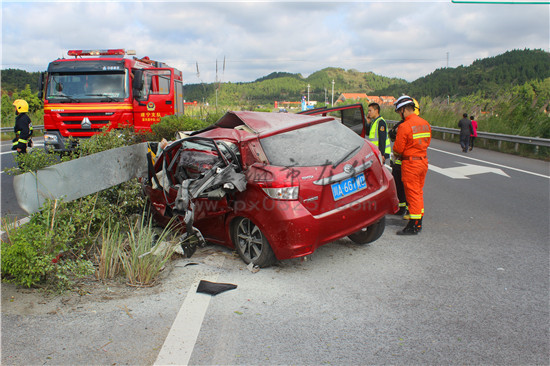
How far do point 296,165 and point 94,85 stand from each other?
333 inches

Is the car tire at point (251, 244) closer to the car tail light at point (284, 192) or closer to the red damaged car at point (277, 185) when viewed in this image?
the red damaged car at point (277, 185)

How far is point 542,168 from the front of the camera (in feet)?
40.2

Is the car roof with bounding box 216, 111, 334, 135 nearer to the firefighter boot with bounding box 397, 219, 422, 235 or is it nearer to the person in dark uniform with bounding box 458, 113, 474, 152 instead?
the firefighter boot with bounding box 397, 219, 422, 235

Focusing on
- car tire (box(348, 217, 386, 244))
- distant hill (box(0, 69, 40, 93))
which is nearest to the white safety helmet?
car tire (box(348, 217, 386, 244))

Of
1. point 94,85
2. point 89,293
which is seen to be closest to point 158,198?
point 89,293

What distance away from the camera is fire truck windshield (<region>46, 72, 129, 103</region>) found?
11.1m

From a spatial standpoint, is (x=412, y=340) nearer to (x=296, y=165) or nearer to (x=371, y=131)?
(x=296, y=165)

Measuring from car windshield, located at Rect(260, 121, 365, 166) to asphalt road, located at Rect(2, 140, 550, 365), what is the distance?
117cm

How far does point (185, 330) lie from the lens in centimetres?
336

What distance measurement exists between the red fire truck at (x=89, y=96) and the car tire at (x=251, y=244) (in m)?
6.86

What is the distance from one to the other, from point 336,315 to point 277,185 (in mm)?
1312

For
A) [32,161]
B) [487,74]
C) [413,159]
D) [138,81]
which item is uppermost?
[487,74]

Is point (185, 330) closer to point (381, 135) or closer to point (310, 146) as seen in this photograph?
point (310, 146)

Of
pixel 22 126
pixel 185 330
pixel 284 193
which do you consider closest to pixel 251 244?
pixel 284 193
